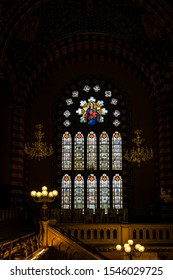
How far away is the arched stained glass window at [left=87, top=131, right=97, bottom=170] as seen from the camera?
27281 millimetres

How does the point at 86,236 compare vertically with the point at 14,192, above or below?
below

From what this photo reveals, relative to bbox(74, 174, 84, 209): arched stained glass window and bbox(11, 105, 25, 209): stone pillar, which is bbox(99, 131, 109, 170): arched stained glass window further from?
bbox(11, 105, 25, 209): stone pillar

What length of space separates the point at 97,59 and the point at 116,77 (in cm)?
166

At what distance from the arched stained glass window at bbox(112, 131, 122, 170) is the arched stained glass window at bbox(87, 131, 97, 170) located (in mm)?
1135

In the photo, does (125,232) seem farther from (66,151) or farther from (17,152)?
(66,151)

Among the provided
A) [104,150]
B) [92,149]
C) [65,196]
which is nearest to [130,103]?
[104,150]

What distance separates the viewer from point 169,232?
60.7 feet

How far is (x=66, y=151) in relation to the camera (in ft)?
90.2

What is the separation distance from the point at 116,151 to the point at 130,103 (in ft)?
10.3

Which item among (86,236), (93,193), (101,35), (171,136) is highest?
(101,35)
